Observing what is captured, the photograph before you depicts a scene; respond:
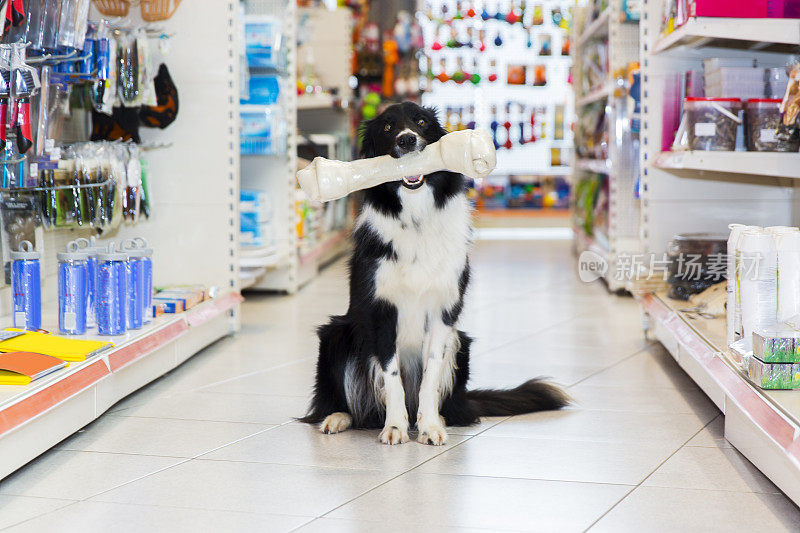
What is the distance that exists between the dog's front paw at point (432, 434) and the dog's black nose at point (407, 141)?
2.79 ft

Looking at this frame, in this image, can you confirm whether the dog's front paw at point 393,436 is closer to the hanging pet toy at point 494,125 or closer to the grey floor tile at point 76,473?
the grey floor tile at point 76,473

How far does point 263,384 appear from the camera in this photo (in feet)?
12.0

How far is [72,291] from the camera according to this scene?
316 centimetres

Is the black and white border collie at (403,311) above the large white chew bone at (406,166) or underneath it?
underneath

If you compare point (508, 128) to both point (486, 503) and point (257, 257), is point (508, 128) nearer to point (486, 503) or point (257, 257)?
point (257, 257)

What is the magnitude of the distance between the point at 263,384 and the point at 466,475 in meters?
1.35

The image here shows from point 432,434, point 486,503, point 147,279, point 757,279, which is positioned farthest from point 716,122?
point 147,279

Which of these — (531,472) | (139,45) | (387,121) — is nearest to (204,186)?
(139,45)

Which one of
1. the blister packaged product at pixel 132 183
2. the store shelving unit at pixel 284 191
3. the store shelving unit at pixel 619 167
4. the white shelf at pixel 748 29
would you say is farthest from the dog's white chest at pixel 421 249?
the store shelving unit at pixel 619 167

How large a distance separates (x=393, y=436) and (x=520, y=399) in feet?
1.83

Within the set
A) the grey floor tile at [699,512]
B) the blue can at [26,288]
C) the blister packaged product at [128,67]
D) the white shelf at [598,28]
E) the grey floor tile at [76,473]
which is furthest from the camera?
the white shelf at [598,28]

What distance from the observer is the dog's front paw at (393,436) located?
2.84m

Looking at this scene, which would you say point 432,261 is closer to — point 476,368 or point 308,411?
point 308,411

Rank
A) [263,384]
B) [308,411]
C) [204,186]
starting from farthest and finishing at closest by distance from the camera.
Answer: [204,186]
[263,384]
[308,411]
